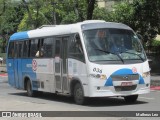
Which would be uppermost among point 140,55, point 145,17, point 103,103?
point 145,17

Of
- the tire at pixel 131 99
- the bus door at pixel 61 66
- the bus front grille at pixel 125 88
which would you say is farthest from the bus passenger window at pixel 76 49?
the tire at pixel 131 99

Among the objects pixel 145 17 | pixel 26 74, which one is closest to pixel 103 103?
pixel 26 74

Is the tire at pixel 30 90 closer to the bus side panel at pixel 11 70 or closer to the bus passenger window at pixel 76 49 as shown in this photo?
the bus side panel at pixel 11 70

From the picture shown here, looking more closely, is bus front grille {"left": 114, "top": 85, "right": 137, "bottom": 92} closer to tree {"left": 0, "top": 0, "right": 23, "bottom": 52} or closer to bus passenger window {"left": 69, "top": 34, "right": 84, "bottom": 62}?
bus passenger window {"left": 69, "top": 34, "right": 84, "bottom": 62}

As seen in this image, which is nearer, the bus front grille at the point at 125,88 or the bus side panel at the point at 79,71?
the bus front grille at the point at 125,88

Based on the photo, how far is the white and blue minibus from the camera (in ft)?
52.5

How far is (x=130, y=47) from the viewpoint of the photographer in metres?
16.8

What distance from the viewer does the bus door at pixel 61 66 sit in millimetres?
17797

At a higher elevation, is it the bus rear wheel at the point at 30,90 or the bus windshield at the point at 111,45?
the bus windshield at the point at 111,45

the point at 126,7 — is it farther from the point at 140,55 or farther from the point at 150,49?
the point at 140,55

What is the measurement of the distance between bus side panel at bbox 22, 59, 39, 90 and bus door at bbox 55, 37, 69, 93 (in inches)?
92.5

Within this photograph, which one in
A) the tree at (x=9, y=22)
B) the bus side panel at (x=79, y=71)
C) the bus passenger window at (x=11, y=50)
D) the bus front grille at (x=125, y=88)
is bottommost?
the bus front grille at (x=125, y=88)

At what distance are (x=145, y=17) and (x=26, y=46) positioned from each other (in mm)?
17243

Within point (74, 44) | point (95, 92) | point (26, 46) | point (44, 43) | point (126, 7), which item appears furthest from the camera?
point (126, 7)
